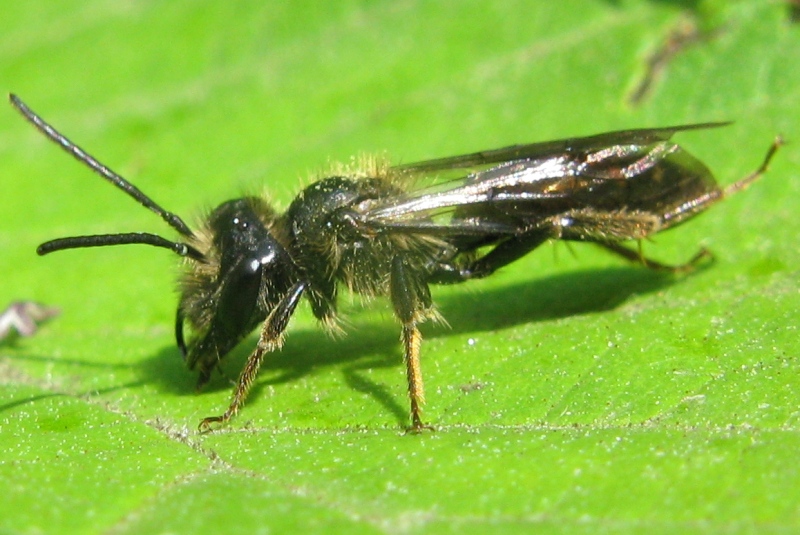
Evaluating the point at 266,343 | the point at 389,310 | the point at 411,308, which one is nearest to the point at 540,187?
the point at 411,308

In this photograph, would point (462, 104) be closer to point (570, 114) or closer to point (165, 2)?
point (570, 114)

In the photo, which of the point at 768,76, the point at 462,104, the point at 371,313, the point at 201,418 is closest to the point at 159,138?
the point at 462,104

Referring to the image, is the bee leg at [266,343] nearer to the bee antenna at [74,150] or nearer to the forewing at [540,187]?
the forewing at [540,187]

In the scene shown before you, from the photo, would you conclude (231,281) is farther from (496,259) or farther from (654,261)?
(654,261)

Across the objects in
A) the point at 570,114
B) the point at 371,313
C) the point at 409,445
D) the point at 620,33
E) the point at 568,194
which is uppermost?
the point at 620,33

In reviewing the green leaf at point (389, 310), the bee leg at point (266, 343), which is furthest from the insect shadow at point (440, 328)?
the bee leg at point (266, 343)

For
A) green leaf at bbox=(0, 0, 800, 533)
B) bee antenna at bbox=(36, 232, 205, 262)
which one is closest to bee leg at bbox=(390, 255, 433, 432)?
green leaf at bbox=(0, 0, 800, 533)
